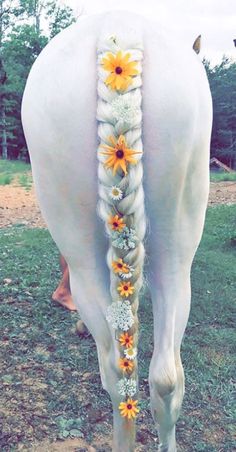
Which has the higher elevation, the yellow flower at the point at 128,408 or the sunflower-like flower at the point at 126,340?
the sunflower-like flower at the point at 126,340

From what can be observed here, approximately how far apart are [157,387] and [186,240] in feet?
1.62

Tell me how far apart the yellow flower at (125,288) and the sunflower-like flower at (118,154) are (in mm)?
337

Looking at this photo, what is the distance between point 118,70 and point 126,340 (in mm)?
765

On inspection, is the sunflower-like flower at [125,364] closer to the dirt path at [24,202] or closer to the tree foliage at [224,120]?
the dirt path at [24,202]

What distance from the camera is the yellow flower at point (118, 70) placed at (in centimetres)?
123

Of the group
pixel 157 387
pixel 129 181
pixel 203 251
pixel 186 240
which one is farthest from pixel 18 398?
pixel 203 251

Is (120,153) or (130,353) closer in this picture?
(120,153)

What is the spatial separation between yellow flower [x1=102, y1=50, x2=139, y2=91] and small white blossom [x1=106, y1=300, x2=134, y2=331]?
0.61m

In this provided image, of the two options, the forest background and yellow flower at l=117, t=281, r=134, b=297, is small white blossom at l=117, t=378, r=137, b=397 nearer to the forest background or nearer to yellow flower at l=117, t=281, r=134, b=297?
yellow flower at l=117, t=281, r=134, b=297

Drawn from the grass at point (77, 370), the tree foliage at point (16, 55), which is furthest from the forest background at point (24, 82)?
the grass at point (77, 370)

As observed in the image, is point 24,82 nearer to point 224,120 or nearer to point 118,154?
point 224,120

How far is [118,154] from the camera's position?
127cm

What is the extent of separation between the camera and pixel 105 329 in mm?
1530

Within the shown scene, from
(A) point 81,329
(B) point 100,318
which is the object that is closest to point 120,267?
(B) point 100,318
